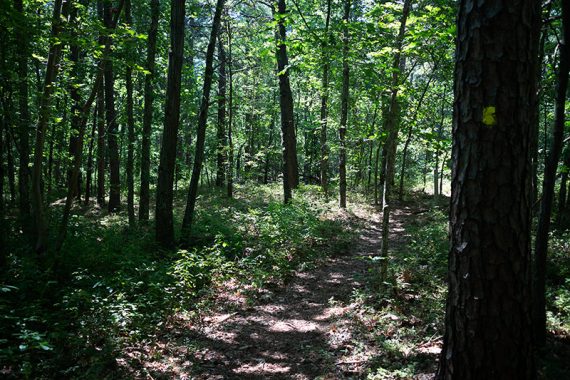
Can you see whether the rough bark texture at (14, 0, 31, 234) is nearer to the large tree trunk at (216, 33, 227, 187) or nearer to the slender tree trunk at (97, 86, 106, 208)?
the slender tree trunk at (97, 86, 106, 208)

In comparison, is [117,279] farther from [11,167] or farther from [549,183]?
[11,167]

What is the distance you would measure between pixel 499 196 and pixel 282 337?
4.68 m

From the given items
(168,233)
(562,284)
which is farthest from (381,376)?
(168,233)

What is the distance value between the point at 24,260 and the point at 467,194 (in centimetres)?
813

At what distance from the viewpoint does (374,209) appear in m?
19.0

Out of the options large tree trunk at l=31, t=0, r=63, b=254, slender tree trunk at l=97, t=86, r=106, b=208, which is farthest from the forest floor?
slender tree trunk at l=97, t=86, r=106, b=208

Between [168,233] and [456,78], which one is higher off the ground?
[456,78]

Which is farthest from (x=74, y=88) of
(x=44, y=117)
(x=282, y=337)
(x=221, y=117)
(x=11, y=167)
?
(x=221, y=117)

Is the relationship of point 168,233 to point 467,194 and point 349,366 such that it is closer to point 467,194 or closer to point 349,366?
point 349,366

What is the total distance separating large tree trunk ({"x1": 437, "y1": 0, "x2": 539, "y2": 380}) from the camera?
2.40 metres

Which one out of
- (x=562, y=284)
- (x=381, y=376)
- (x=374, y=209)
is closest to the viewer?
(x=381, y=376)

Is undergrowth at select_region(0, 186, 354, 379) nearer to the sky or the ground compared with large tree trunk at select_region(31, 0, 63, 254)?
nearer to the ground

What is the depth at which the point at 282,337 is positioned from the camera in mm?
6125

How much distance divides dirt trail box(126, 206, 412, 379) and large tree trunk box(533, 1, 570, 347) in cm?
213
